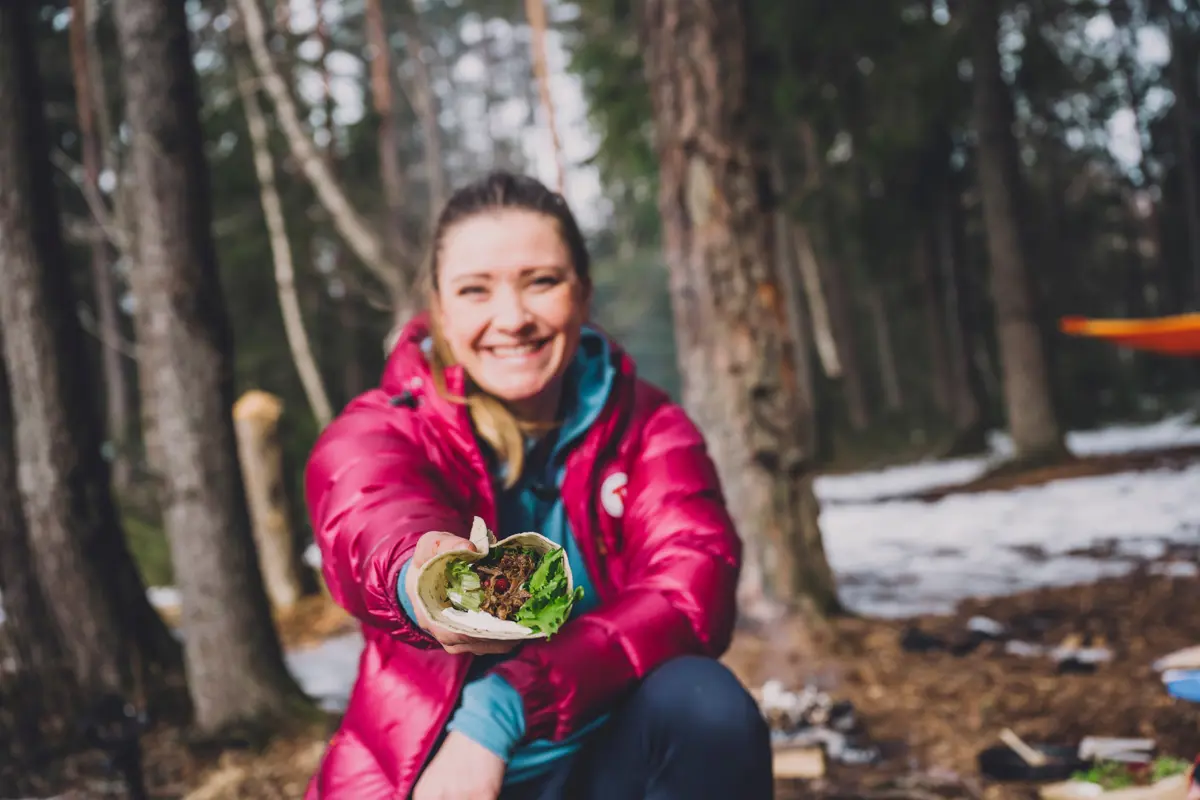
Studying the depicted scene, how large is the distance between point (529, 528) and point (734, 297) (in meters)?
2.96

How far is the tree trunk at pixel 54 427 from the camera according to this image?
3.52 metres

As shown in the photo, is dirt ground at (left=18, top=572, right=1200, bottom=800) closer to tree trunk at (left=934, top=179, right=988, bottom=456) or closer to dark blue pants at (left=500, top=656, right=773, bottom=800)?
dark blue pants at (left=500, top=656, right=773, bottom=800)

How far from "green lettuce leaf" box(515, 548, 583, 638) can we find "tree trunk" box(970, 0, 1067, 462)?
10054 millimetres

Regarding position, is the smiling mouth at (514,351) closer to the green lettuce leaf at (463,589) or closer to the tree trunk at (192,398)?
the green lettuce leaf at (463,589)

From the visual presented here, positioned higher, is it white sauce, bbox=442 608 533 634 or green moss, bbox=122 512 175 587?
white sauce, bbox=442 608 533 634

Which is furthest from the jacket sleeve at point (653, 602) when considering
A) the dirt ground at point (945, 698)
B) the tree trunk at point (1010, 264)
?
the tree trunk at point (1010, 264)

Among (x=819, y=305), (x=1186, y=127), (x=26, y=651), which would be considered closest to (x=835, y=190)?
(x=819, y=305)

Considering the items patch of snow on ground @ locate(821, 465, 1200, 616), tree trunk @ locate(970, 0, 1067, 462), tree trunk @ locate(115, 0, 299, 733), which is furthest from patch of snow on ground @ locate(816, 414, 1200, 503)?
tree trunk @ locate(115, 0, 299, 733)

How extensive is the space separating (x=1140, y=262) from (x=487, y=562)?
2370 centimetres

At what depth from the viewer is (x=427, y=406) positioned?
64.6 inches

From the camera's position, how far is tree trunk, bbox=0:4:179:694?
3523 mm

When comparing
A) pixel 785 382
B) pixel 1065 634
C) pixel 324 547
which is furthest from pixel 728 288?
pixel 324 547

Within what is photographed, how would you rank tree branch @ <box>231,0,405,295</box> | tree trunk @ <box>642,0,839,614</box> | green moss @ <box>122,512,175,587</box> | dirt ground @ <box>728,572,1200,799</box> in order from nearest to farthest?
dirt ground @ <box>728,572,1200,799</box>
tree trunk @ <box>642,0,839,614</box>
tree branch @ <box>231,0,405,295</box>
green moss @ <box>122,512,175,587</box>

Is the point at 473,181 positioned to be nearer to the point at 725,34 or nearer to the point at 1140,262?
the point at 725,34
